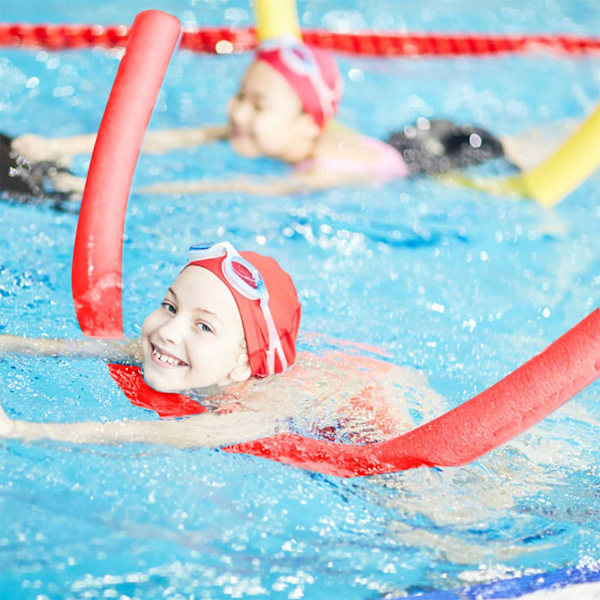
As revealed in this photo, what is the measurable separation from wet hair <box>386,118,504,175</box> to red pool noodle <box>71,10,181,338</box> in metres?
2.55

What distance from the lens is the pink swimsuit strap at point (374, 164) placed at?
5.33 m

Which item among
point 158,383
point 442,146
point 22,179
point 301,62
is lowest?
point 158,383

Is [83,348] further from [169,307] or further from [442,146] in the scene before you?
[442,146]

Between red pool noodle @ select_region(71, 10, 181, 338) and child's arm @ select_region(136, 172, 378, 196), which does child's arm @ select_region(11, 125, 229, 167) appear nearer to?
child's arm @ select_region(136, 172, 378, 196)

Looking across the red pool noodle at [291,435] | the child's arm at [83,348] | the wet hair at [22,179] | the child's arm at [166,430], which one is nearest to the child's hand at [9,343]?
the child's arm at [83,348]

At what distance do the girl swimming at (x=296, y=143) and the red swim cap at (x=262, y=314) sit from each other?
174cm

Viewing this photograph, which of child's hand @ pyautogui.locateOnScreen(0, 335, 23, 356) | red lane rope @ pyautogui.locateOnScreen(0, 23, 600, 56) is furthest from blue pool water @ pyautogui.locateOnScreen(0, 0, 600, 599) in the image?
red lane rope @ pyautogui.locateOnScreen(0, 23, 600, 56)

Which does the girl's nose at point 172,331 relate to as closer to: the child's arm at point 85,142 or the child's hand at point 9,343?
the child's hand at point 9,343

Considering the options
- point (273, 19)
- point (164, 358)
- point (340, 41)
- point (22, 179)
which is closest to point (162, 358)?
point (164, 358)

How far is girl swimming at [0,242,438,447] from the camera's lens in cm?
296

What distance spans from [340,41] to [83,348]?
4544mm

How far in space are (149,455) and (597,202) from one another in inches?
136

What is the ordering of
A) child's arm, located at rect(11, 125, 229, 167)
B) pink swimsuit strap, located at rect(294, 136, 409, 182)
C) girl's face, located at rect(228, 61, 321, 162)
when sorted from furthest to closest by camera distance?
pink swimsuit strap, located at rect(294, 136, 409, 182) → girl's face, located at rect(228, 61, 321, 162) → child's arm, located at rect(11, 125, 229, 167)

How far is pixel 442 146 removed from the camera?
5699mm
